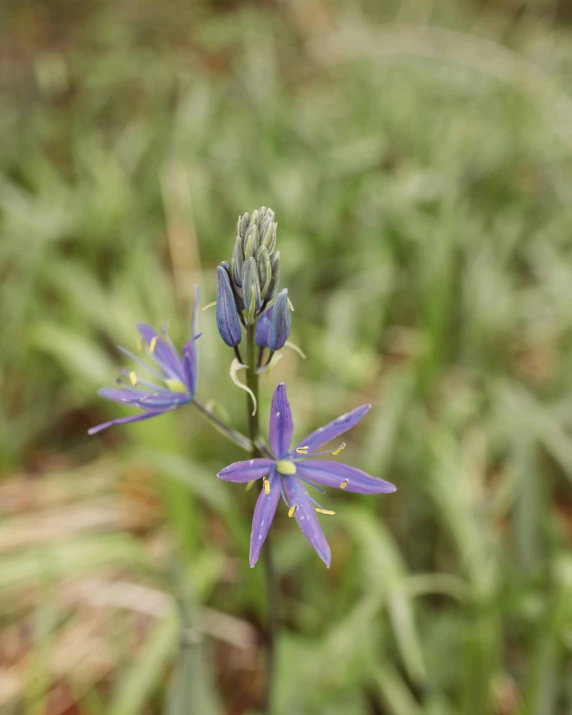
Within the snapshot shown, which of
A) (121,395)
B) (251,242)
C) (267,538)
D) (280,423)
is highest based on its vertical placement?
(251,242)

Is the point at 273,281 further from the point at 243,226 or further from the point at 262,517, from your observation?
the point at 262,517

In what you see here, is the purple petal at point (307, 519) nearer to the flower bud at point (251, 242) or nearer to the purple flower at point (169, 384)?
the purple flower at point (169, 384)

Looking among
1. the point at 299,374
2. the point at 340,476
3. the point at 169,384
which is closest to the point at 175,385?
the point at 169,384

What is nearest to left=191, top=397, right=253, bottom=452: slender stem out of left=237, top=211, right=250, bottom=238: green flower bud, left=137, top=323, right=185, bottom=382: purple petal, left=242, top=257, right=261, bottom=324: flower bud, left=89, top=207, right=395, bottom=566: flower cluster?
left=89, top=207, right=395, bottom=566: flower cluster

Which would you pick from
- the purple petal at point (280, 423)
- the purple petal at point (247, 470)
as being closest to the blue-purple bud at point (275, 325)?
the purple petal at point (280, 423)

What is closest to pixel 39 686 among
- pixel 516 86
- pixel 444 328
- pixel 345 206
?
pixel 444 328

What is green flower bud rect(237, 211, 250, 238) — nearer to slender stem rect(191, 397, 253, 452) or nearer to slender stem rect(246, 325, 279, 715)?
slender stem rect(246, 325, 279, 715)
